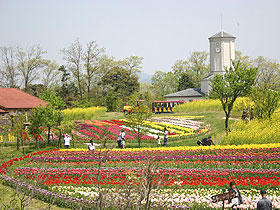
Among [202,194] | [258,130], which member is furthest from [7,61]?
[202,194]

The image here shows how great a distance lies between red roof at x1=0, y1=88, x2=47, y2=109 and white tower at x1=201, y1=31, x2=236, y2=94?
2943cm

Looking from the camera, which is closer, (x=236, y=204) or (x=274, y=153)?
(x=236, y=204)

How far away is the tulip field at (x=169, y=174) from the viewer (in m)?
8.70

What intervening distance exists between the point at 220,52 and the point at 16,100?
3347 centimetres

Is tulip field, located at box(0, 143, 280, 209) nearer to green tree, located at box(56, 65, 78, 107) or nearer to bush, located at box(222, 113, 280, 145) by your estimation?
bush, located at box(222, 113, 280, 145)

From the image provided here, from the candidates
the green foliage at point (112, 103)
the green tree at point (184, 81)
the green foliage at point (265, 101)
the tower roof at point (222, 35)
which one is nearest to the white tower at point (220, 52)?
the tower roof at point (222, 35)

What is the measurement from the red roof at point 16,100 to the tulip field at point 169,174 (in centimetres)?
1489

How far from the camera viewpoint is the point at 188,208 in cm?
837

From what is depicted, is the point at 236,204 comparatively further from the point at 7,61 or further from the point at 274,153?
the point at 7,61

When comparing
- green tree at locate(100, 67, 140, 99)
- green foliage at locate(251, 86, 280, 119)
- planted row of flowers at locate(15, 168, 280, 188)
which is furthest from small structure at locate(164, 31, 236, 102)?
planted row of flowers at locate(15, 168, 280, 188)

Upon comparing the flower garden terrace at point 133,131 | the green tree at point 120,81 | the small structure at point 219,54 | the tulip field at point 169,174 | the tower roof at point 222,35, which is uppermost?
the tower roof at point 222,35

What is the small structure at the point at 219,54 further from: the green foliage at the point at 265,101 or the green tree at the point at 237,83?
the green tree at the point at 237,83

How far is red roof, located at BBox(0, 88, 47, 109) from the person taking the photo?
29.9m

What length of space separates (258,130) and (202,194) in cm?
961
